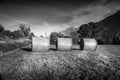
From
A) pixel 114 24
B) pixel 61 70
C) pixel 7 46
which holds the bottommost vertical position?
pixel 61 70

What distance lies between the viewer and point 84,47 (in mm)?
9656

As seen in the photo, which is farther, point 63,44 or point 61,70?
point 63,44

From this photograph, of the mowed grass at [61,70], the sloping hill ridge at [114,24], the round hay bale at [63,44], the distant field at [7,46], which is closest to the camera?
the mowed grass at [61,70]

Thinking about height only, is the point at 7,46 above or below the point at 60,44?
below

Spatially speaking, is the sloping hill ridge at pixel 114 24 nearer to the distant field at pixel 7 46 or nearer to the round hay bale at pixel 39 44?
the round hay bale at pixel 39 44

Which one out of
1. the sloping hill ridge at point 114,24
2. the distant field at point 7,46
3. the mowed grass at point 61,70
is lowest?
the mowed grass at point 61,70

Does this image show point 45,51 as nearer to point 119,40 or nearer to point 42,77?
point 42,77

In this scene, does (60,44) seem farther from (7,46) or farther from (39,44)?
(7,46)

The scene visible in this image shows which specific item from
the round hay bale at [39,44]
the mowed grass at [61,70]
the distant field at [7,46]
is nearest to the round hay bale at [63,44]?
the round hay bale at [39,44]

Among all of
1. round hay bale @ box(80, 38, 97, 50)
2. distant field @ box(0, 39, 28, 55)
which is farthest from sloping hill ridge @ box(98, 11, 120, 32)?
distant field @ box(0, 39, 28, 55)

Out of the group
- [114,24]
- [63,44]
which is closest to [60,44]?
[63,44]

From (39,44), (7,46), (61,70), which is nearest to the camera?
(61,70)

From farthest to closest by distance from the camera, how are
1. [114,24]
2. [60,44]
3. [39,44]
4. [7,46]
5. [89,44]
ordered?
1. [114,24]
2. [7,46]
3. [89,44]
4. [60,44]
5. [39,44]

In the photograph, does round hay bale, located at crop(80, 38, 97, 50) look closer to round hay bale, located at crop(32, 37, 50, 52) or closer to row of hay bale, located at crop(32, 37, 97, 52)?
row of hay bale, located at crop(32, 37, 97, 52)
